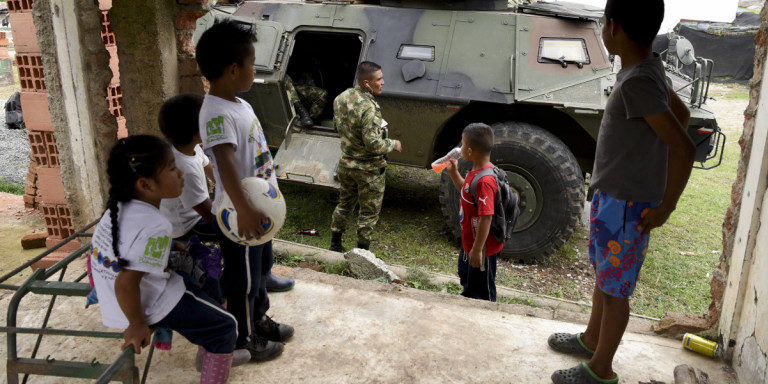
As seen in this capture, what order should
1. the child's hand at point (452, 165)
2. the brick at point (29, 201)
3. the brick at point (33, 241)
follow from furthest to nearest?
1. the brick at point (29, 201)
2. the brick at point (33, 241)
3. the child's hand at point (452, 165)

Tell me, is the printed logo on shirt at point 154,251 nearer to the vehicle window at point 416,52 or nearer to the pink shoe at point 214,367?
the pink shoe at point 214,367

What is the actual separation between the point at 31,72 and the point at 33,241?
1643 millimetres

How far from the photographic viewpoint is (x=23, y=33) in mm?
3793

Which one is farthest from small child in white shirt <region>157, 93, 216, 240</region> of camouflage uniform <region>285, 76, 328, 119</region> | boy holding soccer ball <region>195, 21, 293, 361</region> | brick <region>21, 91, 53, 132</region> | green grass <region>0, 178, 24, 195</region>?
green grass <region>0, 178, 24, 195</region>

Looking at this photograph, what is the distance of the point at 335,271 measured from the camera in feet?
13.8

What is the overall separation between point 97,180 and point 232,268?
1761 millimetres

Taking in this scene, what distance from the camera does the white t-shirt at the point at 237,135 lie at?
2.11 metres

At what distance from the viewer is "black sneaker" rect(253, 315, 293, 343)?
2.54m

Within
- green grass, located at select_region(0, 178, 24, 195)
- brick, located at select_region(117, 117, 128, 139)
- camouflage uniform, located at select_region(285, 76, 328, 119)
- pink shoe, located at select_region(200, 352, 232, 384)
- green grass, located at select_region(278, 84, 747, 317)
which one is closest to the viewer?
pink shoe, located at select_region(200, 352, 232, 384)

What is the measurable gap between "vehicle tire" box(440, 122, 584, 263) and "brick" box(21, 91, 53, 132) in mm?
3435

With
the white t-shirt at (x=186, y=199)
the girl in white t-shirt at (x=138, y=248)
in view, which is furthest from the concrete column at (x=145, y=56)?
the girl in white t-shirt at (x=138, y=248)

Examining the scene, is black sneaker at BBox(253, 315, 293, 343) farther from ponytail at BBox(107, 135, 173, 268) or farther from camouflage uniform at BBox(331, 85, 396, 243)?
camouflage uniform at BBox(331, 85, 396, 243)

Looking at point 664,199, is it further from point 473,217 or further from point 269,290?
point 269,290

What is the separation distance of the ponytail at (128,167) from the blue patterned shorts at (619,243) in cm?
170
